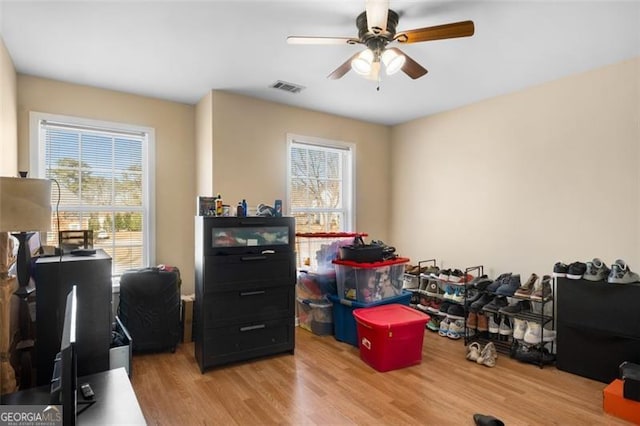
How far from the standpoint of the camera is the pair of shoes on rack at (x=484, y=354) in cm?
299

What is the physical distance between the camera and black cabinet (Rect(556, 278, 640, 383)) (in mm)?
2555

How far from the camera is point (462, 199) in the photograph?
4.05 m

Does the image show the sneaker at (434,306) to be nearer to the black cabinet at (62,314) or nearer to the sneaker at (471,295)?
the sneaker at (471,295)

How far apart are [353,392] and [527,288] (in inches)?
75.0

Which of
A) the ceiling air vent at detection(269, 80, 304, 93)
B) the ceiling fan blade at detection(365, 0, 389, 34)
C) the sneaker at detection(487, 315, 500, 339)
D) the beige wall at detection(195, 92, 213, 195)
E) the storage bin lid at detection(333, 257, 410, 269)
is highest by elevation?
the ceiling air vent at detection(269, 80, 304, 93)

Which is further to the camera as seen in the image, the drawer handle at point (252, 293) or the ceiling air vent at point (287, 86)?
the ceiling air vent at point (287, 86)

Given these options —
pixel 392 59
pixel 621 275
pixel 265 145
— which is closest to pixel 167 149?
pixel 265 145

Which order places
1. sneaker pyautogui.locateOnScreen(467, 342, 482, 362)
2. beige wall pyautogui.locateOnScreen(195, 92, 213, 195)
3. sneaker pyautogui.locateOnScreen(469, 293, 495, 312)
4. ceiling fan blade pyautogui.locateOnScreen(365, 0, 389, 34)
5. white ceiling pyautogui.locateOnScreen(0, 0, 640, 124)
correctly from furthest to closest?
beige wall pyautogui.locateOnScreen(195, 92, 213, 195) → sneaker pyautogui.locateOnScreen(469, 293, 495, 312) → sneaker pyautogui.locateOnScreen(467, 342, 482, 362) → white ceiling pyautogui.locateOnScreen(0, 0, 640, 124) → ceiling fan blade pyautogui.locateOnScreen(365, 0, 389, 34)

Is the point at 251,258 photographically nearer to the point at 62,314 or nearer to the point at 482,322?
the point at 62,314

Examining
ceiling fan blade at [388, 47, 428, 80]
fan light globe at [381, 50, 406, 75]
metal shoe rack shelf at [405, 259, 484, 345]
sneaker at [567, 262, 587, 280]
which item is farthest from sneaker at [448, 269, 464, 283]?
fan light globe at [381, 50, 406, 75]

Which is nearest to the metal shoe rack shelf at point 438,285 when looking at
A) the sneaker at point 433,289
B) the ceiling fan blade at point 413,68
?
the sneaker at point 433,289

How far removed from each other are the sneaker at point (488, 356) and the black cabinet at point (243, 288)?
5.50 ft

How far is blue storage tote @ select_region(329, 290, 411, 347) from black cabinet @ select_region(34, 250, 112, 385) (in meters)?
2.06

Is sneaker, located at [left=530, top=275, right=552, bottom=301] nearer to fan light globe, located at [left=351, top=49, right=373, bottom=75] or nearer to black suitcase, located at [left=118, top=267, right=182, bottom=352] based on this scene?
fan light globe, located at [left=351, top=49, right=373, bottom=75]
